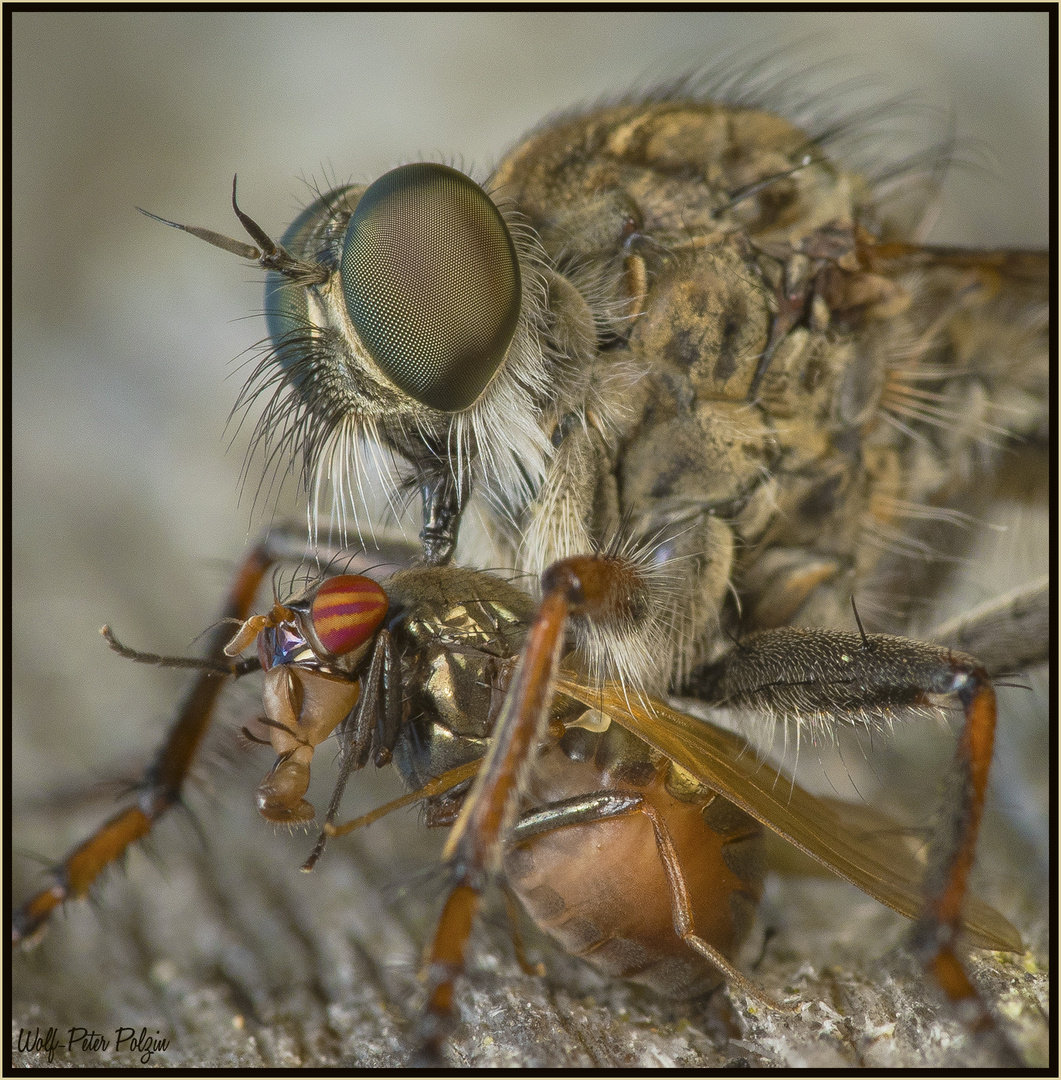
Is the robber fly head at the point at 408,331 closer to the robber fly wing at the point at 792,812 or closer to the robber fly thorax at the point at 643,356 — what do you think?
the robber fly thorax at the point at 643,356

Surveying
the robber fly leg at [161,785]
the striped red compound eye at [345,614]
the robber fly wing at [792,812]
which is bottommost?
A: the robber fly leg at [161,785]

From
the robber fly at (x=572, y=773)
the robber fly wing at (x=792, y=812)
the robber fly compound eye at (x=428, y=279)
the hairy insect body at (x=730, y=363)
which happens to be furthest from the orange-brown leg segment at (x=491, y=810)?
the robber fly compound eye at (x=428, y=279)

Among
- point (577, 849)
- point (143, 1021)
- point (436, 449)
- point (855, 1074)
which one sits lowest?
point (143, 1021)

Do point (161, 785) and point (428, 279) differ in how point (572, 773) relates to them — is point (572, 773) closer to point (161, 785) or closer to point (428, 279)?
point (428, 279)

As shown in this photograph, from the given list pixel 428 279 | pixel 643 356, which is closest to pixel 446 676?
pixel 428 279

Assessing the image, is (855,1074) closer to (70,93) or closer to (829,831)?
(829,831)

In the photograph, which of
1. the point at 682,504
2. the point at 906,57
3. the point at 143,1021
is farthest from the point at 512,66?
the point at 143,1021
